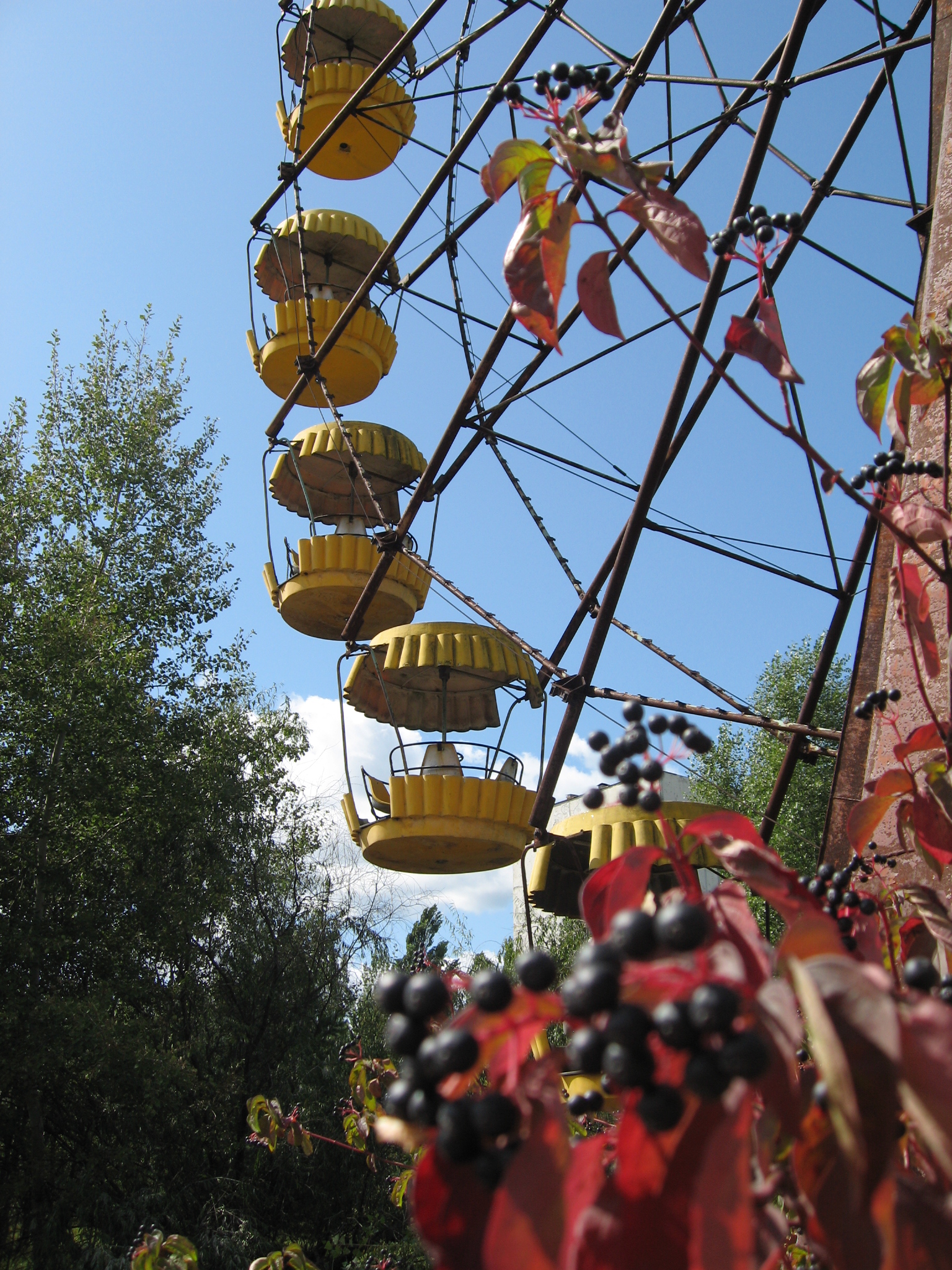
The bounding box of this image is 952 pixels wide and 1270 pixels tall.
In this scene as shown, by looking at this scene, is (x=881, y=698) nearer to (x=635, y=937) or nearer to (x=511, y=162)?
(x=511, y=162)

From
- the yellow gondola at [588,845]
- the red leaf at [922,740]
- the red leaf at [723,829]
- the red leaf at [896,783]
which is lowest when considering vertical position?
the red leaf at [723,829]

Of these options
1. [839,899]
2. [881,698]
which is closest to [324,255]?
[881,698]

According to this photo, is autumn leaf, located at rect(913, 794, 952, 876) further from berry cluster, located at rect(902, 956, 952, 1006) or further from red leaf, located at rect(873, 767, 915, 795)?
berry cluster, located at rect(902, 956, 952, 1006)

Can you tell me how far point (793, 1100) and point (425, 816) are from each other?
4.57 meters

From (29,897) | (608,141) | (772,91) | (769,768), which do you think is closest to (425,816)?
(772,91)

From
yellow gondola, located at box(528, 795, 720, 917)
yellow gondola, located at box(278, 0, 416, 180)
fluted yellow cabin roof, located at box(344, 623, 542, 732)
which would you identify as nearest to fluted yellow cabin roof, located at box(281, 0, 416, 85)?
yellow gondola, located at box(278, 0, 416, 180)

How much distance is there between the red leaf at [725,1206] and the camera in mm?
396

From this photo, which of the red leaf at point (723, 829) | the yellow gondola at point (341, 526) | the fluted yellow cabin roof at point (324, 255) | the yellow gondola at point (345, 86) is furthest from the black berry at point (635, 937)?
the yellow gondola at point (345, 86)

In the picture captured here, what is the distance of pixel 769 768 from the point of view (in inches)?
683

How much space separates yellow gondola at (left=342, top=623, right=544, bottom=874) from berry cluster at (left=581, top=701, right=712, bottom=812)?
385 centimetres

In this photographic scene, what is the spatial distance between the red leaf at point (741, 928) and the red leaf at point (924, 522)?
61 cm

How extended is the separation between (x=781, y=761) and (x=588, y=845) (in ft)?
40.9

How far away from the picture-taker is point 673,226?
36.1 inches

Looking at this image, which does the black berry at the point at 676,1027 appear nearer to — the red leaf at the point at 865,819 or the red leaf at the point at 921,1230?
the red leaf at the point at 921,1230
